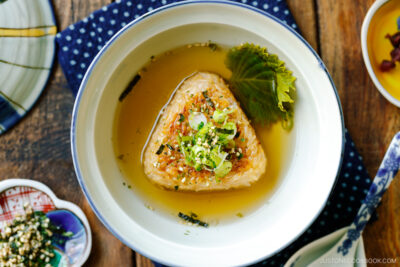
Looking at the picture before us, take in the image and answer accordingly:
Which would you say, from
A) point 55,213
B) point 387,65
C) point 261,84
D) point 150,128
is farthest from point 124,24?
point 387,65

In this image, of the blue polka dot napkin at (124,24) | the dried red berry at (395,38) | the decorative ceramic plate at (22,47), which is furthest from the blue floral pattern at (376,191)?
the decorative ceramic plate at (22,47)

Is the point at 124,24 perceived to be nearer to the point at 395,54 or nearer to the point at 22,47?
the point at 22,47

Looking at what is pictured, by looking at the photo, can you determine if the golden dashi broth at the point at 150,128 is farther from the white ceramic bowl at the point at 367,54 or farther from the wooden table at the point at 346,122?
the white ceramic bowl at the point at 367,54

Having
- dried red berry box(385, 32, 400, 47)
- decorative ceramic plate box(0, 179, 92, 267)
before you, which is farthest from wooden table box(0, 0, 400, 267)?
dried red berry box(385, 32, 400, 47)

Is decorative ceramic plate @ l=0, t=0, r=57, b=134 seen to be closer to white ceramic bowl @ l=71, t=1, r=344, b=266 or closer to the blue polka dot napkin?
the blue polka dot napkin

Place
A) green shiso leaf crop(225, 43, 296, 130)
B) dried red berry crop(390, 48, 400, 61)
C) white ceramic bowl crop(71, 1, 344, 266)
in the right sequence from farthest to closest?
dried red berry crop(390, 48, 400, 61) < green shiso leaf crop(225, 43, 296, 130) < white ceramic bowl crop(71, 1, 344, 266)

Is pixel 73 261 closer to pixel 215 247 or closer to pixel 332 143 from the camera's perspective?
pixel 215 247

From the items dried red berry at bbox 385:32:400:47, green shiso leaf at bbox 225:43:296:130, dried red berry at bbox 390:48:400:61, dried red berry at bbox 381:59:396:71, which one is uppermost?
dried red berry at bbox 385:32:400:47
